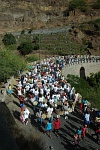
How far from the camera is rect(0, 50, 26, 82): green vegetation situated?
30.6 meters

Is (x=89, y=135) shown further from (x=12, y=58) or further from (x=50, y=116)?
(x=12, y=58)

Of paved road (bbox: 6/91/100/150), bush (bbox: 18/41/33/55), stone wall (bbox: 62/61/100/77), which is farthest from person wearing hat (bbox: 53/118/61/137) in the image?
bush (bbox: 18/41/33/55)

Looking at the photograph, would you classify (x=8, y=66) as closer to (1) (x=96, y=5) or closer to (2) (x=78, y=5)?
(2) (x=78, y=5)

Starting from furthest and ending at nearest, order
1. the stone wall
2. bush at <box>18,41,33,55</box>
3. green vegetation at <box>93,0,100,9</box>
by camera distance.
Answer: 1. green vegetation at <box>93,0,100,9</box>
2. bush at <box>18,41,33,55</box>
3. the stone wall

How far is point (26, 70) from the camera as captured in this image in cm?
3422

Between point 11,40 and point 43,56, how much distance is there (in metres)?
8.66

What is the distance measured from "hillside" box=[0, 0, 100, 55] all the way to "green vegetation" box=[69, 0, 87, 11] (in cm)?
67

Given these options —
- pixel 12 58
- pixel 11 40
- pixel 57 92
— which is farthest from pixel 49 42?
pixel 57 92

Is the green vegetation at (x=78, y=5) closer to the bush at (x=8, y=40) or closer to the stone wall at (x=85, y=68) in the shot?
the bush at (x=8, y=40)

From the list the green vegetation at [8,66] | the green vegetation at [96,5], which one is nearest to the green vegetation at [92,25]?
the green vegetation at [96,5]

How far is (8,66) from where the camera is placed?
106 ft

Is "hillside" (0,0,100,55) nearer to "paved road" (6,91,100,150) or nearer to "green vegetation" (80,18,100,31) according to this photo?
"green vegetation" (80,18,100,31)

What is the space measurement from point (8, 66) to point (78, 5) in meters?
48.1

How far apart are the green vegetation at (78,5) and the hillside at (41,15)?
67 cm
